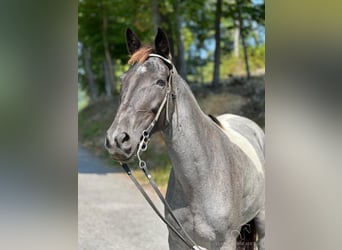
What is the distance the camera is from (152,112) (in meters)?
2.27

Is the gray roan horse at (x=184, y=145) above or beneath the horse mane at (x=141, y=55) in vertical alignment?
beneath

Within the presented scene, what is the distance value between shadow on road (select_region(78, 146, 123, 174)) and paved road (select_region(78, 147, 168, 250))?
0.03 metres

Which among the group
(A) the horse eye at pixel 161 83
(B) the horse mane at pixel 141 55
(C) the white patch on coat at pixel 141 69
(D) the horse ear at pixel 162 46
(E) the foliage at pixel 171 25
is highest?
(E) the foliage at pixel 171 25

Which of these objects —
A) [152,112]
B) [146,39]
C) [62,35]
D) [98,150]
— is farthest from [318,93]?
[146,39]

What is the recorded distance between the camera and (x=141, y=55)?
2346 millimetres

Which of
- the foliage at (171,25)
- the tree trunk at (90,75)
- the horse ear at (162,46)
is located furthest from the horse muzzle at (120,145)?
the tree trunk at (90,75)

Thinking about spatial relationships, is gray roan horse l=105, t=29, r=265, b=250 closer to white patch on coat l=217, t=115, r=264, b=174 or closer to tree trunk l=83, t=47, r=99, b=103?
white patch on coat l=217, t=115, r=264, b=174

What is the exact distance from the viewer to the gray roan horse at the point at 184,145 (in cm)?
220

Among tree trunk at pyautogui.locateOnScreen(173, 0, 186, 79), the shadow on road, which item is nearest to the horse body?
the shadow on road

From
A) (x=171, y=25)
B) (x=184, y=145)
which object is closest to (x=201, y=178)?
(x=184, y=145)

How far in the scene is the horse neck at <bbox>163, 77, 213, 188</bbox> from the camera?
244cm

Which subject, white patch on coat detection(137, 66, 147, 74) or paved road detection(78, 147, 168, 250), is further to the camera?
paved road detection(78, 147, 168, 250)

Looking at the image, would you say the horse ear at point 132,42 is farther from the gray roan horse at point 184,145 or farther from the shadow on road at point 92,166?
the shadow on road at point 92,166

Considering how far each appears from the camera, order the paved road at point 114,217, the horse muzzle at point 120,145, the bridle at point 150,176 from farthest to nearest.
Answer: the paved road at point 114,217 → the bridle at point 150,176 → the horse muzzle at point 120,145
